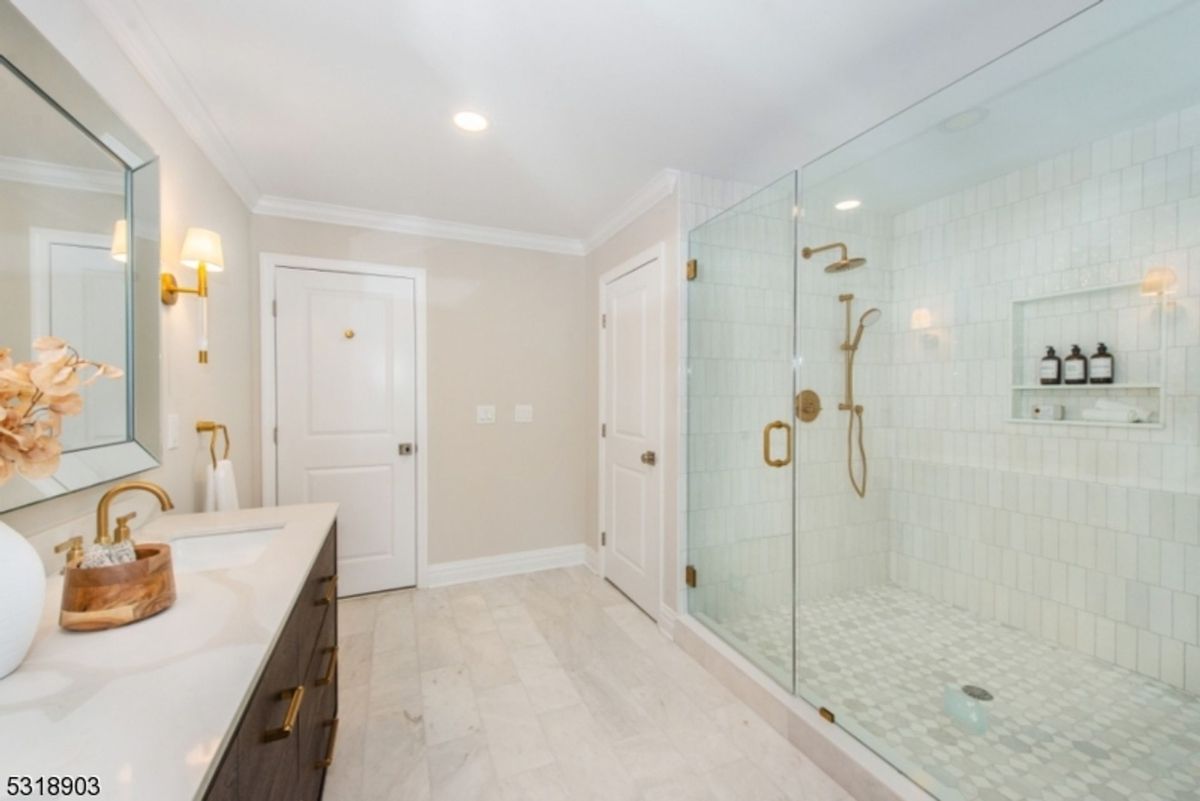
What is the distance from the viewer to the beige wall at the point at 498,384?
3.02m

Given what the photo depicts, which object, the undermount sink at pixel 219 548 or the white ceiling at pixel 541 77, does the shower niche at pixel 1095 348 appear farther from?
the undermount sink at pixel 219 548

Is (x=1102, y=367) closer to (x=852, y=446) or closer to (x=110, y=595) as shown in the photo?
(x=852, y=446)

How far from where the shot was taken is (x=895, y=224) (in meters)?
2.66

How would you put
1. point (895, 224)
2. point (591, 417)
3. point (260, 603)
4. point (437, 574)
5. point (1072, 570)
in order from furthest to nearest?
point (591, 417) < point (437, 574) < point (895, 224) < point (1072, 570) < point (260, 603)

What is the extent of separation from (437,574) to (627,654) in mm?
1408

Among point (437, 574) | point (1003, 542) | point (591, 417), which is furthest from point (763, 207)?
point (437, 574)

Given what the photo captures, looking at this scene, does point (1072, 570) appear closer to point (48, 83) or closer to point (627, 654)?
point (627, 654)

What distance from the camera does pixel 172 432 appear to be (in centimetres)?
171

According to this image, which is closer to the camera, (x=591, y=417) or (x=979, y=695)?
(x=979, y=695)

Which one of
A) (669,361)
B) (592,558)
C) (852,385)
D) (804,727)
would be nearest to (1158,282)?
(852,385)

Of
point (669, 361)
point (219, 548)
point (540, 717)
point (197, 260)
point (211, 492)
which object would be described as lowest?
point (540, 717)

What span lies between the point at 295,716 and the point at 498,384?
92.6 inches

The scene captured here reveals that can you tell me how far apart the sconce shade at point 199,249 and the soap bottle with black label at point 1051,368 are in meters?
3.58

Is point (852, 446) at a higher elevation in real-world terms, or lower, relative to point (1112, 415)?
lower
